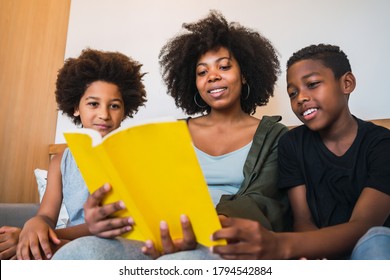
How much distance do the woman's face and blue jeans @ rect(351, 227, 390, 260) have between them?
2.04ft

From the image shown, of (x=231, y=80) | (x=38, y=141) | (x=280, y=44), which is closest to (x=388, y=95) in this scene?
(x=280, y=44)

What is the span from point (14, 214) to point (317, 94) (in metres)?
1.09

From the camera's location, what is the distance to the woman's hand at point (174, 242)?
59 cm

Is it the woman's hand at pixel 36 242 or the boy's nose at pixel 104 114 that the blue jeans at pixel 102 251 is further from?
the boy's nose at pixel 104 114

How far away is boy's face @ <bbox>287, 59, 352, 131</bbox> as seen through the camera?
0.95 meters

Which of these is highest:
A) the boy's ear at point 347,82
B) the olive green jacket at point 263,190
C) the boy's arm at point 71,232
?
the boy's ear at point 347,82

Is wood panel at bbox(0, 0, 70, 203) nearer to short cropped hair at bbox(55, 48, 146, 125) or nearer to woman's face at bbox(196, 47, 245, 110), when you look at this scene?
short cropped hair at bbox(55, 48, 146, 125)

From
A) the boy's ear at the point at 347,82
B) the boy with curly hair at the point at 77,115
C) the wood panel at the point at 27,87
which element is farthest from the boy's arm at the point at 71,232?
the wood panel at the point at 27,87

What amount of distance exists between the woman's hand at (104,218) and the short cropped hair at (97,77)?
2.25 ft

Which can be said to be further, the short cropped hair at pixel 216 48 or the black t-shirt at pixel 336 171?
the short cropped hair at pixel 216 48

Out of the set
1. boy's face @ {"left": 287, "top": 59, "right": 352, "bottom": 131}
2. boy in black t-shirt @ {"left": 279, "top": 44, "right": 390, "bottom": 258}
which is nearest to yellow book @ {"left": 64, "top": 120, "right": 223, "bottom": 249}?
boy in black t-shirt @ {"left": 279, "top": 44, "right": 390, "bottom": 258}

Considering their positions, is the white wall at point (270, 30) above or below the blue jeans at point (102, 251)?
above
